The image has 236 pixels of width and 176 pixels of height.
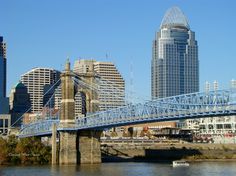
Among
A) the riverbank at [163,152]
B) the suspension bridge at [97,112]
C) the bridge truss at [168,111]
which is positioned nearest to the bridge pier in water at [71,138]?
the suspension bridge at [97,112]

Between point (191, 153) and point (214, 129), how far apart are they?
67770 millimetres

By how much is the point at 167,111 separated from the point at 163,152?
33624 mm

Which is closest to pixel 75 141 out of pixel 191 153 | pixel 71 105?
pixel 71 105

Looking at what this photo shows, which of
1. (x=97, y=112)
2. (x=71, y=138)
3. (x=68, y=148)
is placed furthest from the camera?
(x=97, y=112)

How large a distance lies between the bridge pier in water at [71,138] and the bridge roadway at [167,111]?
117 centimetres

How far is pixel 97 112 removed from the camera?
109 metres

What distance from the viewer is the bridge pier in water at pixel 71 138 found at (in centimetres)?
10625

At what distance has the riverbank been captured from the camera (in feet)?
408

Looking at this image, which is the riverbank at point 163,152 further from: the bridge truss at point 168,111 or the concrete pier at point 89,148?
the bridge truss at point 168,111

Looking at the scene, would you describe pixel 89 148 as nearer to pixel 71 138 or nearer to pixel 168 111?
pixel 71 138

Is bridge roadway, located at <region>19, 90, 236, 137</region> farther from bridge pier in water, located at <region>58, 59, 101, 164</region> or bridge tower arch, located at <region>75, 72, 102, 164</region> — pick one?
bridge tower arch, located at <region>75, 72, 102, 164</region>

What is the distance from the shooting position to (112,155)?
4975 inches

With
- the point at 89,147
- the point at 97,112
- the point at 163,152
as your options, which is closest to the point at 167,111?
the point at 97,112

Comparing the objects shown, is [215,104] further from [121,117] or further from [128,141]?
[128,141]
